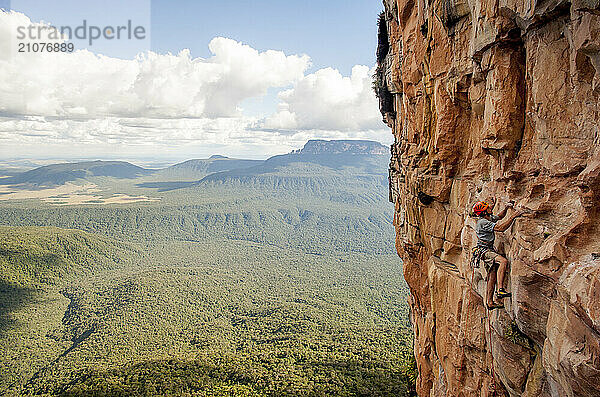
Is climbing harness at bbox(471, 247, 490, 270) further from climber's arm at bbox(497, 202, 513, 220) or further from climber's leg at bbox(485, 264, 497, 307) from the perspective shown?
climber's arm at bbox(497, 202, 513, 220)

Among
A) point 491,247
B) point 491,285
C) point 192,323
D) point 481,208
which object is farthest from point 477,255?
point 192,323

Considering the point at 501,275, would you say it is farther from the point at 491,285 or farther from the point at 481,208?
the point at 481,208

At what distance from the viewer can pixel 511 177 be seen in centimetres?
949

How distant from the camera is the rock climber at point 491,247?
9.23 m

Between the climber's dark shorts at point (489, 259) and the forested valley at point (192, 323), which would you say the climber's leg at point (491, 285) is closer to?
the climber's dark shorts at point (489, 259)

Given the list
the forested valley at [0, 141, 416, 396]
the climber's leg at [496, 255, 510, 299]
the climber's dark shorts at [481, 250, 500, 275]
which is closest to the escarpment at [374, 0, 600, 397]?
the climber's leg at [496, 255, 510, 299]

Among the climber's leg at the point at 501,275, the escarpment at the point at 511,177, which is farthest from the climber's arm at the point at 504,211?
the climber's leg at the point at 501,275

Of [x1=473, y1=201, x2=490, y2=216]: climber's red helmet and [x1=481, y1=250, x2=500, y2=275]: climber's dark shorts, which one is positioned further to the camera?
[x1=473, y1=201, x2=490, y2=216]: climber's red helmet

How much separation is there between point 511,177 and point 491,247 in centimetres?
206

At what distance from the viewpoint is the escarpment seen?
6926 mm

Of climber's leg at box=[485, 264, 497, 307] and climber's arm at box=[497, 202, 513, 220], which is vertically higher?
climber's arm at box=[497, 202, 513, 220]

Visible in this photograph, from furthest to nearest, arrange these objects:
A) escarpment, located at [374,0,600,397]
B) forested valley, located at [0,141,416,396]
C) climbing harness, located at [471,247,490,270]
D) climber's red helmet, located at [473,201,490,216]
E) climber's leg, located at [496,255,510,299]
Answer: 1. forested valley, located at [0,141,416,396]
2. climbing harness, located at [471,247,490,270]
3. climber's red helmet, located at [473,201,490,216]
4. climber's leg, located at [496,255,510,299]
5. escarpment, located at [374,0,600,397]

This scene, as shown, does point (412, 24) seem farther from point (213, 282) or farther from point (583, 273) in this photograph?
point (213, 282)

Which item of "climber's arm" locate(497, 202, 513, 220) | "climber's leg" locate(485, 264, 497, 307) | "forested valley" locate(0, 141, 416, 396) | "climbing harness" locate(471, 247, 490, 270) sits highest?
"climber's arm" locate(497, 202, 513, 220)
